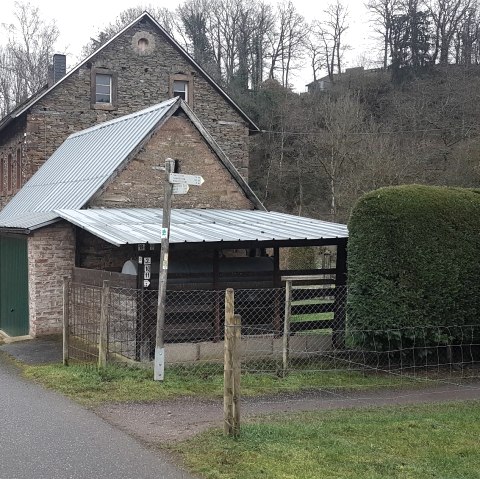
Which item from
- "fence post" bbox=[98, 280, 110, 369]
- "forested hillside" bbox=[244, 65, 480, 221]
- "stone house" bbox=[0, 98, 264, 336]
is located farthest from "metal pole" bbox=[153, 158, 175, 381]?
"forested hillside" bbox=[244, 65, 480, 221]

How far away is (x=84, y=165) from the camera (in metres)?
18.3

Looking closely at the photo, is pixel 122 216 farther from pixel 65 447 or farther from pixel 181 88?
pixel 181 88

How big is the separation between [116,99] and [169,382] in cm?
1756

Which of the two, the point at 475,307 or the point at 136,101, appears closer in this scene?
the point at 475,307

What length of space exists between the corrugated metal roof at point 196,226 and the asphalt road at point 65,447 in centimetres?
315

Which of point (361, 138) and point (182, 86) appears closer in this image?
point (182, 86)

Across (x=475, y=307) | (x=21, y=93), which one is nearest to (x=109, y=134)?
(x=475, y=307)

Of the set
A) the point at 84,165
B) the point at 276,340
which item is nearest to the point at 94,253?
the point at 84,165

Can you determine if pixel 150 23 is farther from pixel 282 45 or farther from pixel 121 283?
pixel 282 45

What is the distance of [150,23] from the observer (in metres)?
26.3

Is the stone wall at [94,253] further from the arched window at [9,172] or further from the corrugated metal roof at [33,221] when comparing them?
the arched window at [9,172]

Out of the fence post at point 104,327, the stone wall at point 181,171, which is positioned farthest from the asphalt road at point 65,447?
the stone wall at point 181,171

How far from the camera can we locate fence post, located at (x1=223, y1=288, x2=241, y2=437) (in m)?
6.38

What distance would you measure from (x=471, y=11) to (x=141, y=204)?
3978 centimetres
